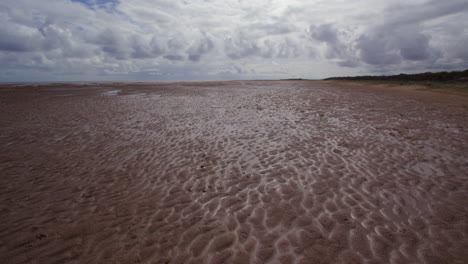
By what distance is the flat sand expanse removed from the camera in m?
3.78

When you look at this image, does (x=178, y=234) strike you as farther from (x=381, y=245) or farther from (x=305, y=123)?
(x=305, y=123)

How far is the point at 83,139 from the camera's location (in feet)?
33.9

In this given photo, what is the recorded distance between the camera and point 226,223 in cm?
446

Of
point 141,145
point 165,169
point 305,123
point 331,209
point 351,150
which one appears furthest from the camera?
point 305,123

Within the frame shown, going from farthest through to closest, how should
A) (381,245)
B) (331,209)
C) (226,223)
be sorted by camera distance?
1. (331,209)
2. (226,223)
3. (381,245)

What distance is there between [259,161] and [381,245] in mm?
4175

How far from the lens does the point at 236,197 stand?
213 inches

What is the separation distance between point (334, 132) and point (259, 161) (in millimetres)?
5272

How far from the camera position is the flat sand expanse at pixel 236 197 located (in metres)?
3.78

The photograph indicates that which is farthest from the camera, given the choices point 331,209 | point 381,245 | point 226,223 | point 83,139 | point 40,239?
point 83,139

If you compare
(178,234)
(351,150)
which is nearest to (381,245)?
(178,234)

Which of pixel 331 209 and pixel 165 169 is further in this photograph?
pixel 165 169

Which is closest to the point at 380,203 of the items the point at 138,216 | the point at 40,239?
the point at 138,216

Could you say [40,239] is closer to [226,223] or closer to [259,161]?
[226,223]
